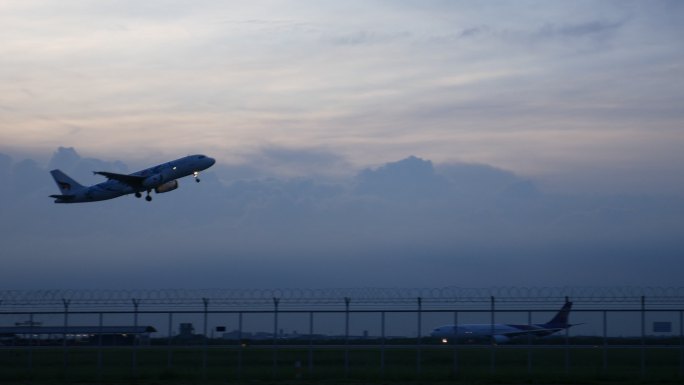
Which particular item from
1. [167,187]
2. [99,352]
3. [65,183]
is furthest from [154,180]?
[99,352]

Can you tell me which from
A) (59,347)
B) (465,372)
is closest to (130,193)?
(59,347)

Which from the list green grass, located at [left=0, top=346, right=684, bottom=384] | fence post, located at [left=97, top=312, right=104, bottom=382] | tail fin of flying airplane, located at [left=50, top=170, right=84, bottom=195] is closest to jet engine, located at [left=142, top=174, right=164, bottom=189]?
tail fin of flying airplane, located at [left=50, top=170, right=84, bottom=195]

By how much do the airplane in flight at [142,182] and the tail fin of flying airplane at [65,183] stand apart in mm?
94

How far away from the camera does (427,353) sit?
45.7 metres

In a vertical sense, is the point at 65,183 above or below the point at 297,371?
above

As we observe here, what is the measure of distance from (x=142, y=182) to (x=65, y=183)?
1182 cm

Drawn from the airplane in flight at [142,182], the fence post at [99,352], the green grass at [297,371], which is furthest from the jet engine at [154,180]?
the fence post at [99,352]

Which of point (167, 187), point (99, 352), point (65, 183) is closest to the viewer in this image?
point (99, 352)

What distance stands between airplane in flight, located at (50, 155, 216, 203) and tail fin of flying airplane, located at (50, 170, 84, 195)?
0.09 meters

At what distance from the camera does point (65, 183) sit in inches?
3100

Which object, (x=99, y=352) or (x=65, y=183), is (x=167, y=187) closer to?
(x=65, y=183)

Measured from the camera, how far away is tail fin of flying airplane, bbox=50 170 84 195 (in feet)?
254

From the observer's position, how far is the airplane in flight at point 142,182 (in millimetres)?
68688

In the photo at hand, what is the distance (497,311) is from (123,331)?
13.8 m
